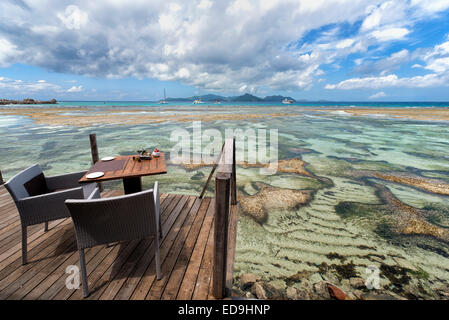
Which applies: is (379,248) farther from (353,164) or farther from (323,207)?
(353,164)

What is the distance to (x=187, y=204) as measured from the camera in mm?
4227

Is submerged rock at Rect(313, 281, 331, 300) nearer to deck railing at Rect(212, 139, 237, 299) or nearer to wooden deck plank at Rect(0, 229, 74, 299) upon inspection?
deck railing at Rect(212, 139, 237, 299)

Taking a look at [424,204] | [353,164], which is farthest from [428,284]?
[353,164]

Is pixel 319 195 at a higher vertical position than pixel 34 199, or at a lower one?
lower

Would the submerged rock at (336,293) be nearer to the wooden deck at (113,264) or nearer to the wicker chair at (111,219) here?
the wooden deck at (113,264)

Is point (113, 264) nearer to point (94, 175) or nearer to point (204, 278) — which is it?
point (204, 278)

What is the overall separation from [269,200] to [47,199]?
4.50 m

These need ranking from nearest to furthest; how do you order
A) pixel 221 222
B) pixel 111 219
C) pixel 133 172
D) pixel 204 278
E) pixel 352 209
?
pixel 221 222 → pixel 111 219 → pixel 204 278 → pixel 133 172 → pixel 352 209

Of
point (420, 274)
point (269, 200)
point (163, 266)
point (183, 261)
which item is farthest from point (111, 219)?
point (420, 274)

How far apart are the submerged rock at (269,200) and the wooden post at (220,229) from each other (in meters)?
2.50

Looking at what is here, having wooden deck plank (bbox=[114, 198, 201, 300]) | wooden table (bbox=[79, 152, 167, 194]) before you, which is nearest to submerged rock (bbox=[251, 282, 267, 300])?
wooden deck plank (bbox=[114, 198, 201, 300])

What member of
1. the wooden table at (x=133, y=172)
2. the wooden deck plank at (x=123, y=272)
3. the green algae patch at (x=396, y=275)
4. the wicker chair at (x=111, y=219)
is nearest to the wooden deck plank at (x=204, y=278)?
the wicker chair at (x=111, y=219)

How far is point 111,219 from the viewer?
2105 mm
